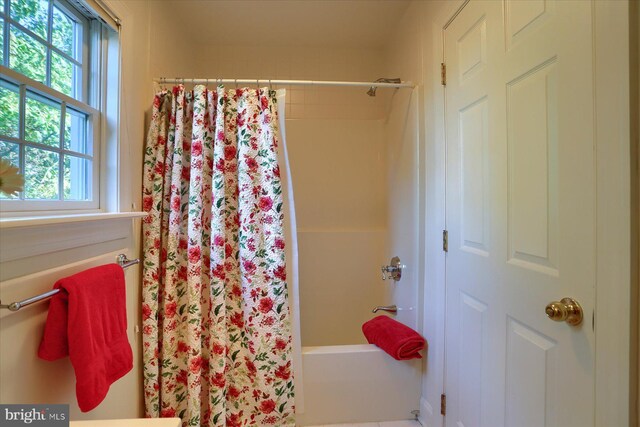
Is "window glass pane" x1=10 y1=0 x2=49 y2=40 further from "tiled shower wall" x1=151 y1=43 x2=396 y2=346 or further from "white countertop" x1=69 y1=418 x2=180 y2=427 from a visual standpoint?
"tiled shower wall" x1=151 y1=43 x2=396 y2=346

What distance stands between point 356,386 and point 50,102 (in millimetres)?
1825

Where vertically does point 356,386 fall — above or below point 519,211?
below

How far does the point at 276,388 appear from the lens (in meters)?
1.41

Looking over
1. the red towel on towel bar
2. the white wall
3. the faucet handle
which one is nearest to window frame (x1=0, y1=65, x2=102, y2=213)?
the white wall

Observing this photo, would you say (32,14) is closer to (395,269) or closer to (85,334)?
(85,334)

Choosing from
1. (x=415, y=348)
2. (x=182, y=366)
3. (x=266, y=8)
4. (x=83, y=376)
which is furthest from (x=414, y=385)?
(x=266, y=8)

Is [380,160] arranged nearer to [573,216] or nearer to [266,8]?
[266,8]

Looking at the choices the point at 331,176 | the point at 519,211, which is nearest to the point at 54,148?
the point at 519,211

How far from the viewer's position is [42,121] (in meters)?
0.92

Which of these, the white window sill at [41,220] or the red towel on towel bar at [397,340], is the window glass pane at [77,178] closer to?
the white window sill at [41,220]

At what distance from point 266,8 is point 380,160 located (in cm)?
134

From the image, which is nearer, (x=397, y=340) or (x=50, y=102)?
(x=50, y=102)

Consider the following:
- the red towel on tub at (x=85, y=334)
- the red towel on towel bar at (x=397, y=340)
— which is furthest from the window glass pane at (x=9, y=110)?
the red towel on towel bar at (x=397, y=340)

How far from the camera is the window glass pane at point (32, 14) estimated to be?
0.84 meters
